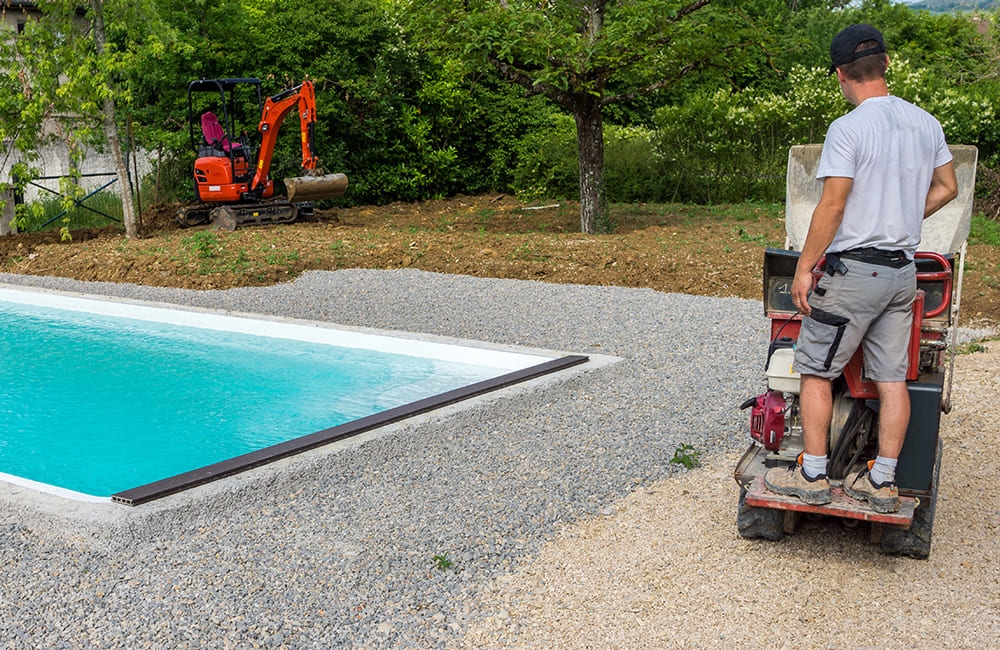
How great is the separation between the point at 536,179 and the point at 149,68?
799 centimetres

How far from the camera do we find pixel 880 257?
10.6ft

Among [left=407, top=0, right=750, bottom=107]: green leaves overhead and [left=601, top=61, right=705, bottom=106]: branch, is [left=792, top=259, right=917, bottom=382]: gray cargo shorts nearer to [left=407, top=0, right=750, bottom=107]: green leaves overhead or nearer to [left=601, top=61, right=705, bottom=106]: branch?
[left=407, top=0, right=750, bottom=107]: green leaves overhead

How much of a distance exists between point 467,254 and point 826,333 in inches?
334

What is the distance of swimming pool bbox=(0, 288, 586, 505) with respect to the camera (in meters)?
5.49

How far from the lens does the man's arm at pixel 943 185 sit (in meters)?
3.39

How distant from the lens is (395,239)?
1285 cm

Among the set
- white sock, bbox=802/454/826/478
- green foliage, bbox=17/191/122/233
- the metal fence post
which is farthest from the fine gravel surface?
green foliage, bbox=17/191/122/233

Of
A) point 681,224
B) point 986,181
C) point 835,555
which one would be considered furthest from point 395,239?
point 986,181

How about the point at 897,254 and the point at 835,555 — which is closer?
the point at 897,254

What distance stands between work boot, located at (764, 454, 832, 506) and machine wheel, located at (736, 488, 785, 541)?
0.22m

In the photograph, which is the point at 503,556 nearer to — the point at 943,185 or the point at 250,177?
the point at 943,185

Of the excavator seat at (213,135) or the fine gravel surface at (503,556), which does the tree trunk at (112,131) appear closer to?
the excavator seat at (213,135)

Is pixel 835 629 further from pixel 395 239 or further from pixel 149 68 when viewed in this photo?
pixel 149 68

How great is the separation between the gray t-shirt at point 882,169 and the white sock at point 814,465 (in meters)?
0.79
